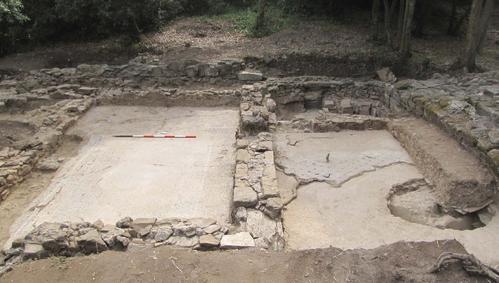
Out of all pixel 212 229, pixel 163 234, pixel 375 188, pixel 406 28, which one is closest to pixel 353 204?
pixel 375 188

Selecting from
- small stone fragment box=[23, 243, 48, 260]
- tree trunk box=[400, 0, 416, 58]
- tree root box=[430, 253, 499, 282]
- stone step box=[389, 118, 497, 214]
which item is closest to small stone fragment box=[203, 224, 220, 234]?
small stone fragment box=[23, 243, 48, 260]

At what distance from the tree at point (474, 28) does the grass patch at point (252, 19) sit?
614cm

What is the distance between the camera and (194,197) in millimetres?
5910

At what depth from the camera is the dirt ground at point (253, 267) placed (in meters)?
3.82

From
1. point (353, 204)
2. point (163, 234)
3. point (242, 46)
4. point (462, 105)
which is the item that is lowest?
point (353, 204)

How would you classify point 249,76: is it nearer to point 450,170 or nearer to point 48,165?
point 48,165

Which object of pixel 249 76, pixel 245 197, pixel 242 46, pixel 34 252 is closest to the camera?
pixel 34 252

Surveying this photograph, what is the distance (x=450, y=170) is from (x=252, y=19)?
1089cm

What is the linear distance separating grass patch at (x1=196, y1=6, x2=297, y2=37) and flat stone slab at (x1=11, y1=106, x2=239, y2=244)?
620 cm

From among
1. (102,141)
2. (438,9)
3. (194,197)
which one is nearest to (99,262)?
(194,197)

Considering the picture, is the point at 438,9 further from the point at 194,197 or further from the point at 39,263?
the point at 39,263

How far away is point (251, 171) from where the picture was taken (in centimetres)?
602

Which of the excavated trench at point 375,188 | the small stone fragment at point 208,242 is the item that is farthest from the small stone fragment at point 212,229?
the excavated trench at point 375,188

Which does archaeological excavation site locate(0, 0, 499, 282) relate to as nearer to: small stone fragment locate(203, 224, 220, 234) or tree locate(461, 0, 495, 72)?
small stone fragment locate(203, 224, 220, 234)
